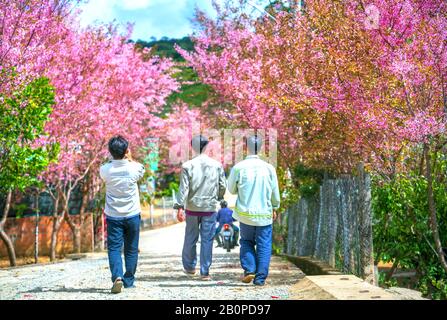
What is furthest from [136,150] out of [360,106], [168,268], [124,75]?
[360,106]

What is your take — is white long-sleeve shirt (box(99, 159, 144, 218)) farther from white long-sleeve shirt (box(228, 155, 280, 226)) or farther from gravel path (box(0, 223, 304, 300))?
white long-sleeve shirt (box(228, 155, 280, 226))

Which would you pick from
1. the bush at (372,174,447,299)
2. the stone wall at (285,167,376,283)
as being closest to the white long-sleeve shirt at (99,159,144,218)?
the stone wall at (285,167,376,283)

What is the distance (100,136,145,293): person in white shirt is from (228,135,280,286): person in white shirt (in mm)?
1353

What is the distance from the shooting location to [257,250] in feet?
29.9

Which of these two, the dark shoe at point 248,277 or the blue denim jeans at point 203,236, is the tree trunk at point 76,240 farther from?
the dark shoe at point 248,277

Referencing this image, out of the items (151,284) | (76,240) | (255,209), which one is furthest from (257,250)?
(76,240)

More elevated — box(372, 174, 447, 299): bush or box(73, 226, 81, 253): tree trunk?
box(372, 174, 447, 299): bush

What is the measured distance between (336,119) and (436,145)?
1.77 m

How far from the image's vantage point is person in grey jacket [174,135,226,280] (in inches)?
390

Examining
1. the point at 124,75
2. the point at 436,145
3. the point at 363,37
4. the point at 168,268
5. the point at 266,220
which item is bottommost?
the point at 168,268

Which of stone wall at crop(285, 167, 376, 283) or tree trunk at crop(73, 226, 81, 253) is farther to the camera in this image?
tree trunk at crop(73, 226, 81, 253)

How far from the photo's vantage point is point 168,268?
1230 centimetres

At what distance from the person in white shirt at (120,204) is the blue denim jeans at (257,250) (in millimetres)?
1396
